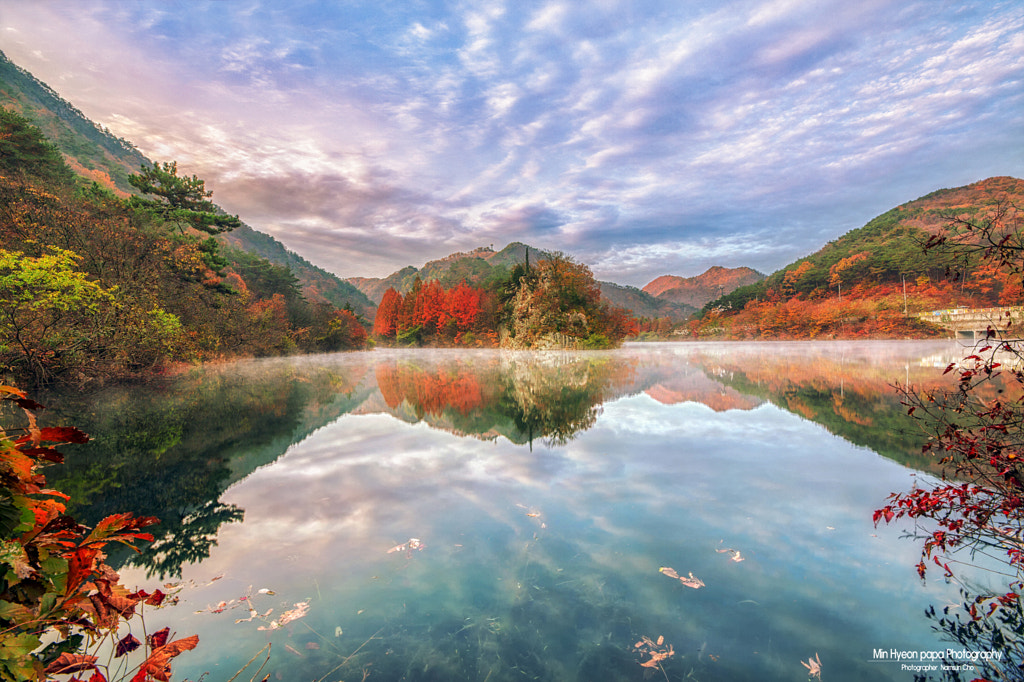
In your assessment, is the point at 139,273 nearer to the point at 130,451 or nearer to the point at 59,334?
the point at 59,334

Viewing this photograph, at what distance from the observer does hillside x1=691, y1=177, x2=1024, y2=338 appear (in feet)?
180

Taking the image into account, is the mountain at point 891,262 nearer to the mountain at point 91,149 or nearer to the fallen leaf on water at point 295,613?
the fallen leaf on water at point 295,613

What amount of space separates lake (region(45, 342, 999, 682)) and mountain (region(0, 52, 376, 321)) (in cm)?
3317

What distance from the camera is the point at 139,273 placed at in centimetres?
1988

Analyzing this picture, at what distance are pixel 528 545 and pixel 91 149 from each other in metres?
115

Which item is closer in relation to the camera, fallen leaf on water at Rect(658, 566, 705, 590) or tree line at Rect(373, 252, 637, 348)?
fallen leaf on water at Rect(658, 566, 705, 590)

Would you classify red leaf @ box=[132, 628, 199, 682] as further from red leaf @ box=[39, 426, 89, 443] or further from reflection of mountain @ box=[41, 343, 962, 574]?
reflection of mountain @ box=[41, 343, 962, 574]

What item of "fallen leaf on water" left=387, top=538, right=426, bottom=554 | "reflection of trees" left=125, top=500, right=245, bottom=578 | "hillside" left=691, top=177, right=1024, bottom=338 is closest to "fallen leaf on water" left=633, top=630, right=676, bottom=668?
"fallen leaf on water" left=387, top=538, right=426, bottom=554

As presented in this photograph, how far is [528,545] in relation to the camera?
184 inches

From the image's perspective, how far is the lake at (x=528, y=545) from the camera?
10.2 ft

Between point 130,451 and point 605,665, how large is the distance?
1005 centimetres

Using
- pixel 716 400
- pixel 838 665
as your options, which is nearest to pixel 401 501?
pixel 838 665

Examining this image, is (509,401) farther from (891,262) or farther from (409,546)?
(891,262)

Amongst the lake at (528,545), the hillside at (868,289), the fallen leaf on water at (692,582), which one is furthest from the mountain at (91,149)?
the hillside at (868,289)
